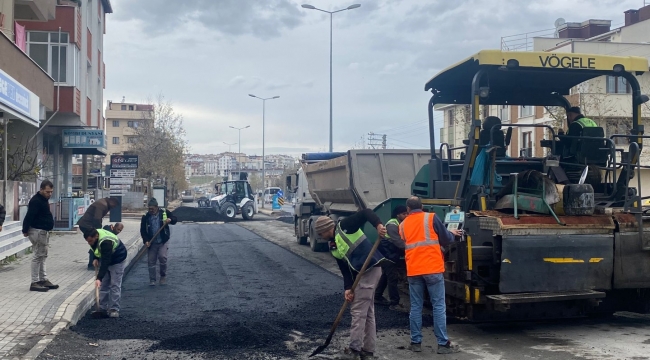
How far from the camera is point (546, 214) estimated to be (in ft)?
23.4

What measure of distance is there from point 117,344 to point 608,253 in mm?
5220

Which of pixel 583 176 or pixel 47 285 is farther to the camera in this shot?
pixel 47 285

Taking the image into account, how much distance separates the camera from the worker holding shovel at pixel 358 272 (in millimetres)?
6328

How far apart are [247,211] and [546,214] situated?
101 ft

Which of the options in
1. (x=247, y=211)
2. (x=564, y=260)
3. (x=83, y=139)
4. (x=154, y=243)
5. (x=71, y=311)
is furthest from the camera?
(x=247, y=211)

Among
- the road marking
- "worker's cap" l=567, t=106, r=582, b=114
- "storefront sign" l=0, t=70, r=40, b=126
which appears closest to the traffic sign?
"storefront sign" l=0, t=70, r=40, b=126

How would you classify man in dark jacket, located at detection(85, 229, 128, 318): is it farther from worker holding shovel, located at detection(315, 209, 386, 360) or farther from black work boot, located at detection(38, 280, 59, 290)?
worker holding shovel, located at detection(315, 209, 386, 360)

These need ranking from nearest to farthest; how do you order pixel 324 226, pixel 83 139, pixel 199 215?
pixel 324 226 < pixel 83 139 < pixel 199 215

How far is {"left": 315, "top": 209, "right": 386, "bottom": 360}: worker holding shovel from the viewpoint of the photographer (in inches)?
249

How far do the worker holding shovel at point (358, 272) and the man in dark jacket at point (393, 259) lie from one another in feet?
4.74

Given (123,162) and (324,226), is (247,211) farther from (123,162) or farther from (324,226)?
(324,226)

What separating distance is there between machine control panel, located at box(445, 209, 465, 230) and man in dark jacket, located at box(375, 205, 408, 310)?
0.58m

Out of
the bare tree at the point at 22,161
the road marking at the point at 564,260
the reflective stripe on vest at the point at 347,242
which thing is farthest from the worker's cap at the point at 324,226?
the bare tree at the point at 22,161

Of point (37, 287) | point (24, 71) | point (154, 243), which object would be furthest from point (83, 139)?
point (37, 287)
